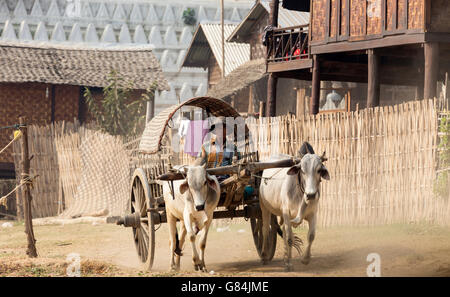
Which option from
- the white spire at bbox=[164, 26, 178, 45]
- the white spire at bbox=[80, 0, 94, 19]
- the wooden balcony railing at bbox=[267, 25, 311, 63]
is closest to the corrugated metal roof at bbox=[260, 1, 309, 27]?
the wooden balcony railing at bbox=[267, 25, 311, 63]

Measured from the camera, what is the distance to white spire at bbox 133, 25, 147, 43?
157ft

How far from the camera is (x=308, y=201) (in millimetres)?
9781

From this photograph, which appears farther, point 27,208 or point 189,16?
point 189,16

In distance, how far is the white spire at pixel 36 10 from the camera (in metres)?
47.5

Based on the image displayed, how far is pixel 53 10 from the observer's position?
47.8 metres

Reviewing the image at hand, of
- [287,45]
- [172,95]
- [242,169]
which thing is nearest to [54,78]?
[287,45]

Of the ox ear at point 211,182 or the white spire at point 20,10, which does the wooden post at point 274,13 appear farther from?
the white spire at point 20,10

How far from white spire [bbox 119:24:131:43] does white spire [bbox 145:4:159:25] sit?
5.19 ft

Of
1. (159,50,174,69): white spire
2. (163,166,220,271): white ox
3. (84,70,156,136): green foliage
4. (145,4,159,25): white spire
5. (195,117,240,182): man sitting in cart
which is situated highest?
(145,4,159,25): white spire

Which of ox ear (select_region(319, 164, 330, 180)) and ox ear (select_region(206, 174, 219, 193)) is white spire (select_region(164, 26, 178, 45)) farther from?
ox ear (select_region(319, 164, 330, 180))

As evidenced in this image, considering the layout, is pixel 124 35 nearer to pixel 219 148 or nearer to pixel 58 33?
pixel 58 33

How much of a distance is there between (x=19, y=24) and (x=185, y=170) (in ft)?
130

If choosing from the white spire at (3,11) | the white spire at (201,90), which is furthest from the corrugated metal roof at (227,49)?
the white spire at (3,11)

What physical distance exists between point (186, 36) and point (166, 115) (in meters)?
38.0
